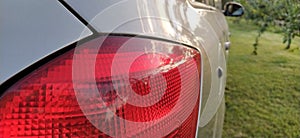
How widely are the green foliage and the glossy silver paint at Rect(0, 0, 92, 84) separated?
471 centimetres

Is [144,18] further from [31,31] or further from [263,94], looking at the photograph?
[263,94]

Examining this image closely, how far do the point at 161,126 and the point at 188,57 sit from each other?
230 mm

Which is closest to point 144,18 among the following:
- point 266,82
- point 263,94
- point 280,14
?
point 263,94

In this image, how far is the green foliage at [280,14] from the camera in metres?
4.95

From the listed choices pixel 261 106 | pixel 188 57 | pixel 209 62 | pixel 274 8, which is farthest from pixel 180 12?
pixel 274 8

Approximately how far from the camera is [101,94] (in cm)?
76

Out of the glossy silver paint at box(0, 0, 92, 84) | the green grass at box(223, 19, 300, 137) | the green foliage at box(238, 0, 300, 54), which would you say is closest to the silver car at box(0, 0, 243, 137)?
the glossy silver paint at box(0, 0, 92, 84)

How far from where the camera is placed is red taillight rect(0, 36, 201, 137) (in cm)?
71

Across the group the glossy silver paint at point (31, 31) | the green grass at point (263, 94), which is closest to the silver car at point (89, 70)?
the glossy silver paint at point (31, 31)

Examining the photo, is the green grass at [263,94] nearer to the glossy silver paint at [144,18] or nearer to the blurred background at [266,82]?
the blurred background at [266,82]

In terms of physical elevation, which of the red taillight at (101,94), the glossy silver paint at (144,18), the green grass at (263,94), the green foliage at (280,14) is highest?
the glossy silver paint at (144,18)

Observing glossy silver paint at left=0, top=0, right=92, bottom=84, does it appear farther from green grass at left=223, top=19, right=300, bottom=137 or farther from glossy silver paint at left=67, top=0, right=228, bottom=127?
green grass at left=223, top=19, right=300, bottom=137

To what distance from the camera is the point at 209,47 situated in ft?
4.27

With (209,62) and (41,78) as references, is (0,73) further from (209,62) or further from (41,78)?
(209,62)
